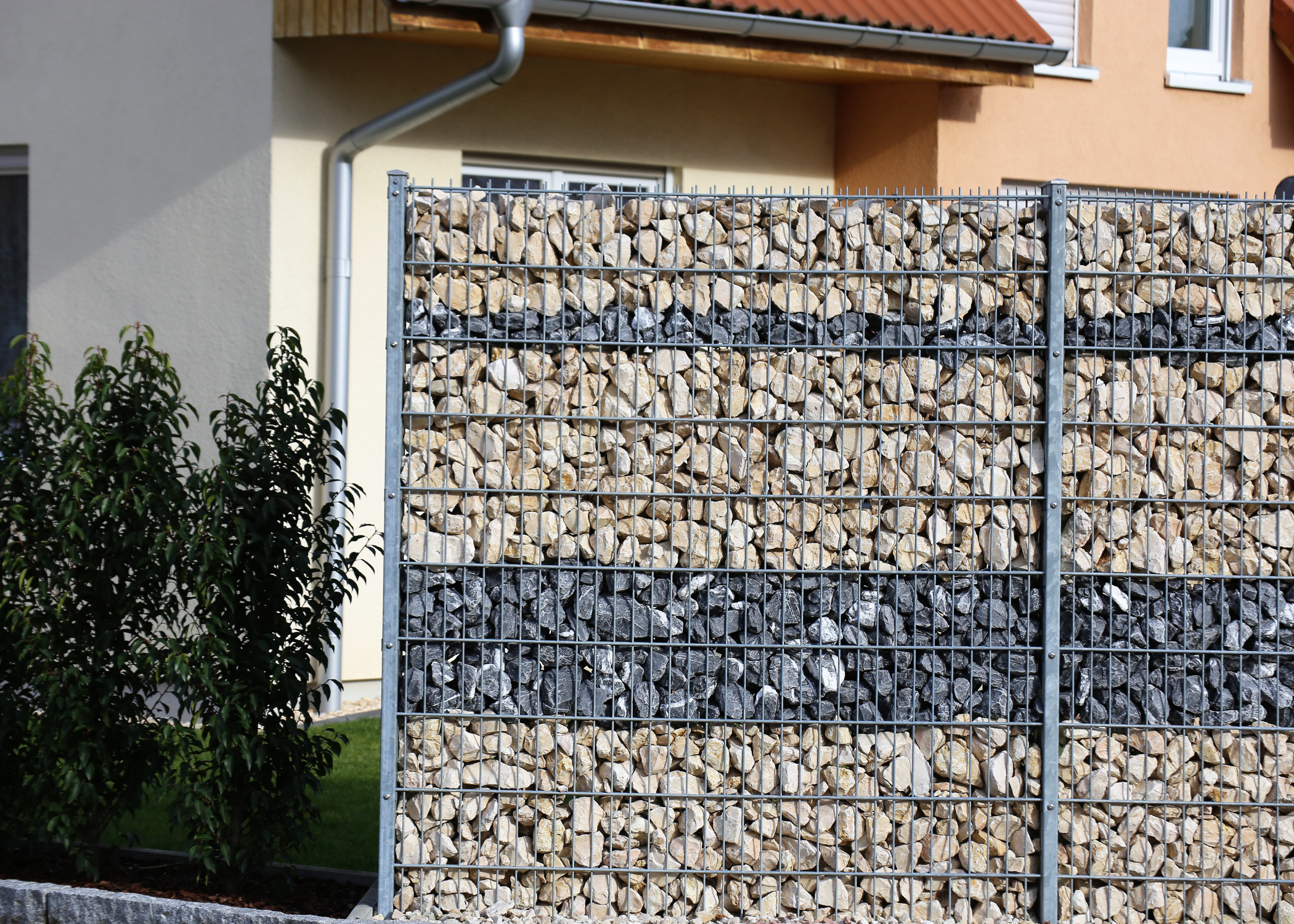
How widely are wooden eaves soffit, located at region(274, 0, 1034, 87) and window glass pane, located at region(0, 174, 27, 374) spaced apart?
7.52ft

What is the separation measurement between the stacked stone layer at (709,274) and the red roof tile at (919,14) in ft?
12.1

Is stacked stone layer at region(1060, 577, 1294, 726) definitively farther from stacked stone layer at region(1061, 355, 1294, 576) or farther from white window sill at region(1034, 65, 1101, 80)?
white window sill at region(1034, 65, 1101, 80)

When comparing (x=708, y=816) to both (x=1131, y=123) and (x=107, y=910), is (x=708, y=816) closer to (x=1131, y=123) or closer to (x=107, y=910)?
(x=107, y=910)

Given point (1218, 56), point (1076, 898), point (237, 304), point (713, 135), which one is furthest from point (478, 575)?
point (1218, 56)

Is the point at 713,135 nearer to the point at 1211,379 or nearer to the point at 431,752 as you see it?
the point at 1211,379

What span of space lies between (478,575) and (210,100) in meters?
4.82

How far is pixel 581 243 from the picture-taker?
4.39 m

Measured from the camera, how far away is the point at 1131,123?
9617 millimetres

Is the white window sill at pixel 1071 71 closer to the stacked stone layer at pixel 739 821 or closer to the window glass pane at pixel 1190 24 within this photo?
the window glass pane at pixel 1190 24

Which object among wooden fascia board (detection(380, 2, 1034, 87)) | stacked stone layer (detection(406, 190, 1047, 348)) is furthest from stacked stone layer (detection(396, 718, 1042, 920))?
wooden fascia board (detection(380, 2, 1034, 87))

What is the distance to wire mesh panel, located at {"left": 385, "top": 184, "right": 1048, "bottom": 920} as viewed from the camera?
14.4ft

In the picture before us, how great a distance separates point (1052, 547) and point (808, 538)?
2.60ft

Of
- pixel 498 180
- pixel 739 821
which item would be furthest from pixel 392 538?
pixel 498 180

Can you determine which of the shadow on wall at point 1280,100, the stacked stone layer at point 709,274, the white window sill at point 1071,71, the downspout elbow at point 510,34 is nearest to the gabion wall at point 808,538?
the stacked stone layer at point 709,274
